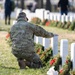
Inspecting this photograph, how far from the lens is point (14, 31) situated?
11.7 m

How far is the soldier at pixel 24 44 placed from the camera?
1162 centimetres

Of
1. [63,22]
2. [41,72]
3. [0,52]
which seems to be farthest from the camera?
[63,22]

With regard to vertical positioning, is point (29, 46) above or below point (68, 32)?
above

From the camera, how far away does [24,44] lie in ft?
38.1

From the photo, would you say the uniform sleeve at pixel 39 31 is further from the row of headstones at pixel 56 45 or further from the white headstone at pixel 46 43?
the white headstone at pixel 46 43

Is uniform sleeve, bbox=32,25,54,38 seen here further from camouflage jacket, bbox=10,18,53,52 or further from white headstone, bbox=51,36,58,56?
white headstone, bbox=51,36,58,56

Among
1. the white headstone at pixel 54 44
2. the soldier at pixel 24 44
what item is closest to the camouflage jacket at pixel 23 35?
the soldier at pixel 24 44

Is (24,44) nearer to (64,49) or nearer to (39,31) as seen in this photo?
(39,31)

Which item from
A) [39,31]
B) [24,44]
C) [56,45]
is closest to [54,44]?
[56,45]

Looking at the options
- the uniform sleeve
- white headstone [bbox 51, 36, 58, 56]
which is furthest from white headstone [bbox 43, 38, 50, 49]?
the uniform sleeve

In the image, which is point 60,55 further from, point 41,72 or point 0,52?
point 0,52

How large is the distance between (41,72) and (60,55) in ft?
2.89

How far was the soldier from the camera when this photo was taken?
11.6 m

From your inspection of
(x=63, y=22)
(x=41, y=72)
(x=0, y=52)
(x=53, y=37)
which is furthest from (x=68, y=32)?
(x=41, y=72)
